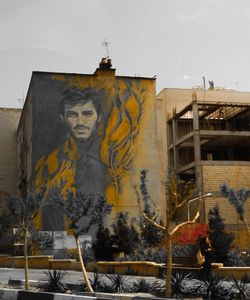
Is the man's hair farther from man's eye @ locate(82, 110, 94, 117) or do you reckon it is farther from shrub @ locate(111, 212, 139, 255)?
shrub @ locate(111, 212, 139, 255)

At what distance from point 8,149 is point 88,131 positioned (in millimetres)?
17370

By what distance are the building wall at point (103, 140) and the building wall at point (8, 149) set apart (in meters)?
12.9

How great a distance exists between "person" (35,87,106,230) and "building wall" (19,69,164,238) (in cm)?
7

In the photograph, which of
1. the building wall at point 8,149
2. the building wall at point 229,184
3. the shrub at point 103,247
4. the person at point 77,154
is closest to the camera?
the shrub at point 103,247

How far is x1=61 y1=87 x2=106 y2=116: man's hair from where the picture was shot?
38.5 m

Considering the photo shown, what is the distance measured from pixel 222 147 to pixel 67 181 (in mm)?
→ 24402

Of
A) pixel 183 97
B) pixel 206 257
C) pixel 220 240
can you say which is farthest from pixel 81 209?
pixel 183 97

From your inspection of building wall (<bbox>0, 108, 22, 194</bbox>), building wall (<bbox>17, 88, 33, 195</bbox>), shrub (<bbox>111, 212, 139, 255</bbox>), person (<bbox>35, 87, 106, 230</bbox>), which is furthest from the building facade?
shrub (<bbox>111, 212, 139, 255</bbox>)

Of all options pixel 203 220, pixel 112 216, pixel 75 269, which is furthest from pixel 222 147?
pixel 75 269

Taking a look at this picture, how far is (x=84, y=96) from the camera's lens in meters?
38.8

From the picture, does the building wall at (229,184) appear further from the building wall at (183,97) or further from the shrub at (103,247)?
the shrub at (103,247)

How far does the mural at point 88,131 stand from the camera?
122 feet

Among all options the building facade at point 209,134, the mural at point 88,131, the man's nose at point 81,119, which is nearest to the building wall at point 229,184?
the building facade at point 209,134

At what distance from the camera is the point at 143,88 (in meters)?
40.0
